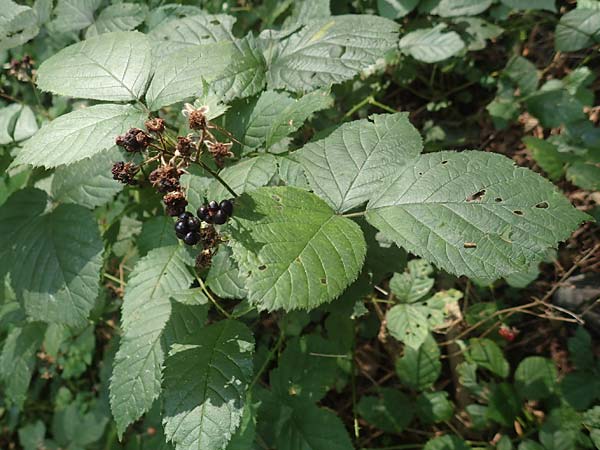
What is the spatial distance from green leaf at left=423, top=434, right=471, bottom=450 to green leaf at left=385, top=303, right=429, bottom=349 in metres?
0.47

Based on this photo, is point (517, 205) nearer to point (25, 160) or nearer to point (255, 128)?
point (255, 128)

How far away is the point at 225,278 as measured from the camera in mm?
1561

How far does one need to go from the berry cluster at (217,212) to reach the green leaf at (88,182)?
801mm

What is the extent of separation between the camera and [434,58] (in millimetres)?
2512

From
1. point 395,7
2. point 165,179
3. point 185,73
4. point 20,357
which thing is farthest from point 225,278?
point 395,7

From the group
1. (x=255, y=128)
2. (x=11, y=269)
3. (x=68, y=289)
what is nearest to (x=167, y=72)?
(x=255, y=128)

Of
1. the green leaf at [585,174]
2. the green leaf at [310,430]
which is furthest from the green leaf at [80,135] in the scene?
the green leaf at [585,174]

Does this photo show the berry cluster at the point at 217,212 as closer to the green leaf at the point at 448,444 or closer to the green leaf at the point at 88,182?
the green leaf at the point at 88,182

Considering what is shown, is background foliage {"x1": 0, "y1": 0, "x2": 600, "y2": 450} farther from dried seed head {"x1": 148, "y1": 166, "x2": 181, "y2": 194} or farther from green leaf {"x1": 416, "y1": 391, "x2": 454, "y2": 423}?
dried seed head {"x1": 148, "y1": 166, "x2": 181, "y2": 194}

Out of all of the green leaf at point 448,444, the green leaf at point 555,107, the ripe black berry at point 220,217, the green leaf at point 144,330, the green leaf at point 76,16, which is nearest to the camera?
the ripe black berry at point 220,217

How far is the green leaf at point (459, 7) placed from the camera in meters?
2.47

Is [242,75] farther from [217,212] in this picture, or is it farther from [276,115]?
[217,212]

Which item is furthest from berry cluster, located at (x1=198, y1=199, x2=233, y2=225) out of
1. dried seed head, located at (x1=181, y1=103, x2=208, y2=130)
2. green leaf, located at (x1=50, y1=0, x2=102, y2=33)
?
green leaf, located at (x1=50, y1=0, x2=102, y2=33)

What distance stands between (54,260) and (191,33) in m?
1.04
